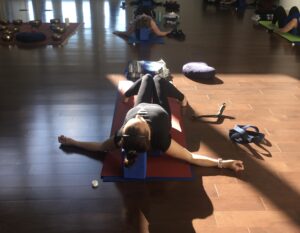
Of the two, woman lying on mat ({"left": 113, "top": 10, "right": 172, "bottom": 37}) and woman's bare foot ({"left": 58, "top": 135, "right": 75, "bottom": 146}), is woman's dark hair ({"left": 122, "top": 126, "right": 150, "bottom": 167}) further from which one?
woman lying on mat ({"left": 113, "top": 10, "right": 172, "bottom": 37})

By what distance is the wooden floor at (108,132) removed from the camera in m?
1.72

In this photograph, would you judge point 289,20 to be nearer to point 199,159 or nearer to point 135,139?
point 199,159

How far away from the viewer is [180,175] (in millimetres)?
1987

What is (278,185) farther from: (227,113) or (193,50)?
(193,50)

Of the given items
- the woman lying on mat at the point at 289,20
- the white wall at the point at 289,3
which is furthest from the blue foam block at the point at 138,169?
the white wall at the point at 289,3

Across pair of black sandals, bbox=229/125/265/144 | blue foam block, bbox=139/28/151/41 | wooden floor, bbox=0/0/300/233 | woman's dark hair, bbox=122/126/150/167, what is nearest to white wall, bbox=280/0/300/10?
wooden floor, bbox=0/0/300/233

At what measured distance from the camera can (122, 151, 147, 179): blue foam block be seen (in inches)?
74.5

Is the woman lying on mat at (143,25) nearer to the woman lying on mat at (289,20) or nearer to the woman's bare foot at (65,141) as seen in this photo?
the woman lying on mat at (289,20)

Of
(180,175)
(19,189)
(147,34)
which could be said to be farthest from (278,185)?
(147,34)

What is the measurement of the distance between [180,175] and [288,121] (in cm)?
107

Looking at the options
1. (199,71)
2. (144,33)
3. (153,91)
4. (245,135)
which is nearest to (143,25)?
(144,33)

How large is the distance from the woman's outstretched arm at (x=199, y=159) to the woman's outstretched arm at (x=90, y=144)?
1.11ft

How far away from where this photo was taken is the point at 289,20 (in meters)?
4.70

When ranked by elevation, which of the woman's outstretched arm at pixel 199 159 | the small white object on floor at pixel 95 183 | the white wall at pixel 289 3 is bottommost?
the small white object on floor at pixel 95 183
